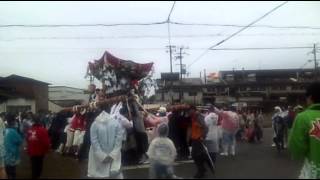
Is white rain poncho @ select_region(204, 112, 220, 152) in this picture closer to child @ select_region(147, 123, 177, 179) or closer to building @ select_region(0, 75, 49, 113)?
child @ select_region(147, 123, 177, 179)

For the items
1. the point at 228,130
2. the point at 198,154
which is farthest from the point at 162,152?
the point at 228,130

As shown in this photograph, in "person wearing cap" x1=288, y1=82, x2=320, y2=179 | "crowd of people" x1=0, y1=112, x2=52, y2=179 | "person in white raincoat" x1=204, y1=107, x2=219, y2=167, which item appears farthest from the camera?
"person in white raincoat" x1=204, y1=107, x2=219, y2=167

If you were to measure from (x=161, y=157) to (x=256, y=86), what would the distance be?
248 feet

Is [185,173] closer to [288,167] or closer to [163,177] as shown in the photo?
[288,167]

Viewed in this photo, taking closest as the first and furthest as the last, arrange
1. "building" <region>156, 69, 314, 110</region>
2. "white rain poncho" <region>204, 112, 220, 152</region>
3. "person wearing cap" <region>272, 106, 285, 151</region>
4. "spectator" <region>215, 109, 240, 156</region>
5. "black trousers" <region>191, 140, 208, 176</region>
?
"black trousers" <region>191, 140, 208, 176</region>, "white rain poncho" <region>204, 112, 220, 152</region>, "spectator" <region>215, 109, 240, 156</region>, "person wearing cap" <region>272, 106, 285, 151</region>, "building" <region>156, 69, 314, 110</region>

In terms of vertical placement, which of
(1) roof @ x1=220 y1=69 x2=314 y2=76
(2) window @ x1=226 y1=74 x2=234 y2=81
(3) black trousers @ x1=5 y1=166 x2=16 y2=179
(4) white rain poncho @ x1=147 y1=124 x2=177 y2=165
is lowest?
(3) black trousers @ x1=5 y1=166 x2=16 y2=179

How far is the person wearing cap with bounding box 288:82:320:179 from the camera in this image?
604 centimetres

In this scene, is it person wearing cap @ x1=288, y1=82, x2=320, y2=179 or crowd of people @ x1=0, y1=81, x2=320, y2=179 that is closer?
person wearing cap @ x1=288, y1=82, x2=320, y2=179

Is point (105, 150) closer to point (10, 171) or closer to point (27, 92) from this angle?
point (10, 171)

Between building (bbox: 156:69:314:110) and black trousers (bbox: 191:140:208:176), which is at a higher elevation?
building (bbox: 156:69:314:110)

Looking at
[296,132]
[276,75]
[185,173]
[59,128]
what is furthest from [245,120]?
[276,75]

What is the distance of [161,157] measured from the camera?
8859 millimetres

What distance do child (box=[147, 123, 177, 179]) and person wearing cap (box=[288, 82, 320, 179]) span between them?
2.52 m

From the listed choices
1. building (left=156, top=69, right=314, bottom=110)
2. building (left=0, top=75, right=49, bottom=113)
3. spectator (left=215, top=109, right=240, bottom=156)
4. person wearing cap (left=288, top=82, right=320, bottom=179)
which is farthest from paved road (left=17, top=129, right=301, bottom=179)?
building (left=156, top=69, right=314, bottom=110)
